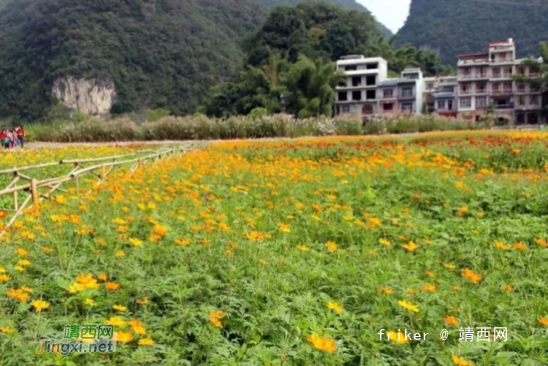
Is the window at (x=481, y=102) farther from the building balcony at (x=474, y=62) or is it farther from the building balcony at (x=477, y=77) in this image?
the building balcony at (x=474, y=62)

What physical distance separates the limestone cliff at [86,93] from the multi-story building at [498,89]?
130 feet

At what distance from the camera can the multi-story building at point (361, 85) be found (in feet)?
151

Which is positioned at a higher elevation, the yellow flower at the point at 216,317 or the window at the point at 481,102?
the window at the point at 481,102

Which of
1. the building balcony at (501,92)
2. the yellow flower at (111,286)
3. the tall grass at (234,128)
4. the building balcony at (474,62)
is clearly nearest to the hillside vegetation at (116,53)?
the building balcony at (474,62)

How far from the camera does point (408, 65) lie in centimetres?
5500

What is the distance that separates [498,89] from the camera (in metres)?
41.4

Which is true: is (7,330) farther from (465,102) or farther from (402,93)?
(402,93)

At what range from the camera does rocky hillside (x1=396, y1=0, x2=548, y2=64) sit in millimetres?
59844

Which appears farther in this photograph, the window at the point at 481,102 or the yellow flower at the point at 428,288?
the window at the point at 481,102

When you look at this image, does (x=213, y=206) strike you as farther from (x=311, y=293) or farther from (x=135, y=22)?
(x=135, y=22)

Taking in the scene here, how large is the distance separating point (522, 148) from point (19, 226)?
7.13 meters

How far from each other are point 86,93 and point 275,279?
60195 mm

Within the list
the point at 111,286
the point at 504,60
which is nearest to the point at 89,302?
the point at 111,286

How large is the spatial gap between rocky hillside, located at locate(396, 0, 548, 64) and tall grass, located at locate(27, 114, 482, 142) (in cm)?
5003
